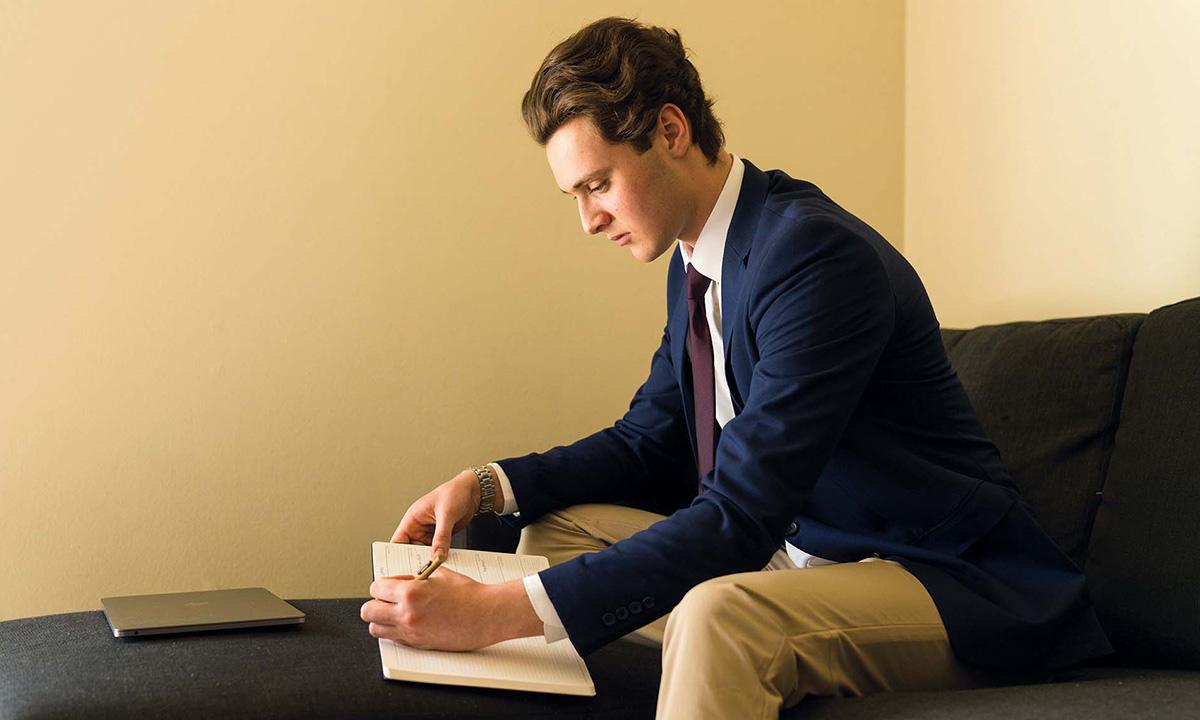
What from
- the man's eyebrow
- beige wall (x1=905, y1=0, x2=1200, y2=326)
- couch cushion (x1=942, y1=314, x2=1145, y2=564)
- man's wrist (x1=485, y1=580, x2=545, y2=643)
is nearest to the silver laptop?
man's wrist (x1=485, y1=580, x2=545, y2=643)

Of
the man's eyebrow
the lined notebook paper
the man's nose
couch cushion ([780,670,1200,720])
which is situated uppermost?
the man's eyebrow

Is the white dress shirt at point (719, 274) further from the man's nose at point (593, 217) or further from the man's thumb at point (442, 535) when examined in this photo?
the man's thumb at point (442, 535)

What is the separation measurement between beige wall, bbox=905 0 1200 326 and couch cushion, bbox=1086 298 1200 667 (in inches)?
14.3

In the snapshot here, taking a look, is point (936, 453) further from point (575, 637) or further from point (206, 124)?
point (206, 124)

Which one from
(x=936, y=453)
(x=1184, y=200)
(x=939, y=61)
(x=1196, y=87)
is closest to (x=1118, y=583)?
(x=936, y=453)

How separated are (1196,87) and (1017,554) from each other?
0.93 metres

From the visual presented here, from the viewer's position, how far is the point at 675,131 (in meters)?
1.68

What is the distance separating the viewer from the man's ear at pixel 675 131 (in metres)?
1.67

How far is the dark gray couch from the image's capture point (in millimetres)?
1315

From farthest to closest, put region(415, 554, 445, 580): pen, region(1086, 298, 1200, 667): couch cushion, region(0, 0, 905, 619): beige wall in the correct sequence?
region(0, 0, 905, 619): beige wall, region(1086, 298, 1200, 667): couch cushion, region(415, 554, 445, 580): pen

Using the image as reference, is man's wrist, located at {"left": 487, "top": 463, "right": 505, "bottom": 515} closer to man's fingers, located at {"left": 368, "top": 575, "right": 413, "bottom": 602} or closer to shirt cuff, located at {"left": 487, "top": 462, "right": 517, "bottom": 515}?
shirt cuff, located at {"left": 487, "top": 462, "right": 517, "bottom": 515}

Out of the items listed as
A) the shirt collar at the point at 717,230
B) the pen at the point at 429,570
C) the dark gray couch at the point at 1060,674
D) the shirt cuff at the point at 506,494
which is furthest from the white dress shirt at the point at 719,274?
the pen at the point at 429,570

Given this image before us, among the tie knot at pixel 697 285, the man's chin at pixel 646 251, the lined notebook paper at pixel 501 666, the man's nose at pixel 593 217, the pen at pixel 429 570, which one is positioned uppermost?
the man's nose at pixel 593 217

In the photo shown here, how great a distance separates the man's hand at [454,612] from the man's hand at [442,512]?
1.24 feet
